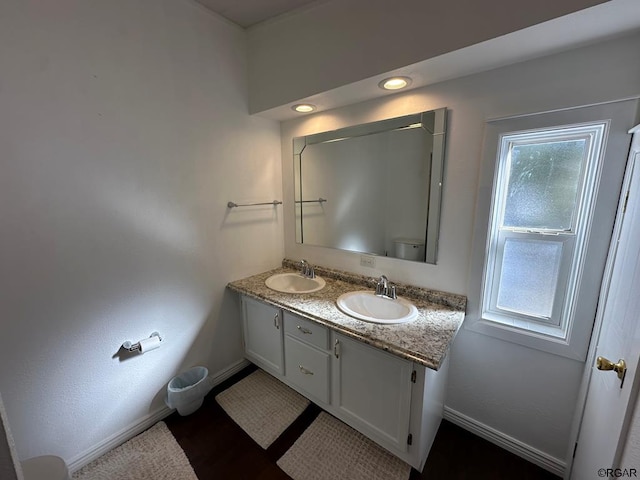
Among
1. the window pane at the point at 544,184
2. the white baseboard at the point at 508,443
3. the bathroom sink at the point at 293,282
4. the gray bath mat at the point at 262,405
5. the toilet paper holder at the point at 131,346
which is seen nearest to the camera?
the window pane at the point at 544,184

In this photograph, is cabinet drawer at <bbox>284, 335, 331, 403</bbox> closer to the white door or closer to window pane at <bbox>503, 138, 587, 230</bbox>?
the white door

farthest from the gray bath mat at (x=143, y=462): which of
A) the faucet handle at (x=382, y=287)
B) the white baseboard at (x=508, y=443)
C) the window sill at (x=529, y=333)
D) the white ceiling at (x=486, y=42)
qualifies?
the white ceiling at (x=486, y=42)

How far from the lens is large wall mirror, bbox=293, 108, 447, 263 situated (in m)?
1.57

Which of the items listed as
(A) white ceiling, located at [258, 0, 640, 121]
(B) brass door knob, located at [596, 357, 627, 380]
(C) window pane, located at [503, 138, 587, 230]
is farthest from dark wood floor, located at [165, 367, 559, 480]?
(A) white ceiling, located at [258, 0, 640, 121]

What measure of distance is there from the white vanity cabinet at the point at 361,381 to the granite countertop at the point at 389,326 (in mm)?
77

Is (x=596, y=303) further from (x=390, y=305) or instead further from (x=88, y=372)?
(x=88, y=372)

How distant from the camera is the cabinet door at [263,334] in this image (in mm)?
1821

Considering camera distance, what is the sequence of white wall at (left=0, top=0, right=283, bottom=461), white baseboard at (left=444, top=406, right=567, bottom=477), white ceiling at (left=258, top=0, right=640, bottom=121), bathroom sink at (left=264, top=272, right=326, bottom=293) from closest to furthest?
A: white ceiling at (left=258, top=0, right=640, bottom=121), white wall at (left=0, top=0, right=283, bottom=461), white baseboard at (left=444, top=406, right=567, bottom=477), bathroom sink at (left=264, top=272, right=326, bottom=293)

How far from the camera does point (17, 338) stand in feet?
3.93

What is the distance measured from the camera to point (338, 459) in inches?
57.1

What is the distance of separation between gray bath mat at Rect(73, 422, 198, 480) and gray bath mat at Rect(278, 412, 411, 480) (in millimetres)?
544

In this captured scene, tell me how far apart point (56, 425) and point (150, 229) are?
3.57 ft

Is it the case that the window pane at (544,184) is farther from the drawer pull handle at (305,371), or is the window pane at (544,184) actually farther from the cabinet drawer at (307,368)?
the drawer pull handle at (305,371)

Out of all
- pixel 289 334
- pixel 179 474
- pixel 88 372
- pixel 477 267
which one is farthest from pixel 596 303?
pixel 88 372
